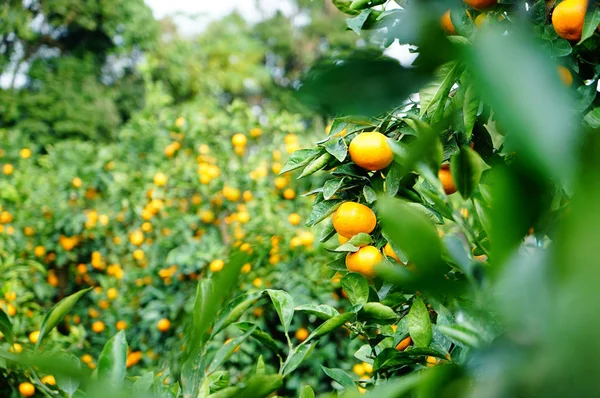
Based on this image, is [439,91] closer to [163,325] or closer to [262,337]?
[262,337]

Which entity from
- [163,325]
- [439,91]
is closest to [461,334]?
[439,91]

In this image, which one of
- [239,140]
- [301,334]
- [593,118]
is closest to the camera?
[593,118]

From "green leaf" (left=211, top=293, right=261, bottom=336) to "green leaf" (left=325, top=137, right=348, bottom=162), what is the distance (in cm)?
21

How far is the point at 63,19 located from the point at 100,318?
746 cm

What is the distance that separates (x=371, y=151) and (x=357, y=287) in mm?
149

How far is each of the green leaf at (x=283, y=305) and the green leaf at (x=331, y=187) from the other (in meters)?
0.14

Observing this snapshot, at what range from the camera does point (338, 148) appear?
23.7 inches

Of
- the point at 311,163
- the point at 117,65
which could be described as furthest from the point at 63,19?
the point at 311,163

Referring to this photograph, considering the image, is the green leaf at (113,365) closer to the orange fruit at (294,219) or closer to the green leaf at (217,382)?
the green leaf at (217,382)

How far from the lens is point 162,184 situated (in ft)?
6.50

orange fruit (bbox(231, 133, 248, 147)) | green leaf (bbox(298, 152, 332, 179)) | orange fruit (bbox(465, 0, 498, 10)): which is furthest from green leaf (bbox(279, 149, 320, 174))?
orange fruit (bbox(231, 133, 248, 147))

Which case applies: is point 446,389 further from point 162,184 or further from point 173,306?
point 162,184

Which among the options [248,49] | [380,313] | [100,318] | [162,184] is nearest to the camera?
[380,313]

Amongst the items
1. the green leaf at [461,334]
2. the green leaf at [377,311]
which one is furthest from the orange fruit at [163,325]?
the green leaf at [461,334]
